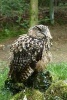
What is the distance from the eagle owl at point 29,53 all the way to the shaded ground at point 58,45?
213 inches

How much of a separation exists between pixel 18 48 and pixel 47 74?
0.93 meters

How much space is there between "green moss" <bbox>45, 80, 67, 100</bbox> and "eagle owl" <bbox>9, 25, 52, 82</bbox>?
1.18ft

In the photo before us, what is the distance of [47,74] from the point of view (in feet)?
18.2

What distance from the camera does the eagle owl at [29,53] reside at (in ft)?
16.1

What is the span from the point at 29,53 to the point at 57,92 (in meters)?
0.75

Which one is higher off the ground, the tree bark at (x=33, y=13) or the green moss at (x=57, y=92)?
the green moss at (x=57, y=92)

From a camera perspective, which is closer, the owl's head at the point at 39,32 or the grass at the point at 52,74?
the owl's head at the point at 39,32

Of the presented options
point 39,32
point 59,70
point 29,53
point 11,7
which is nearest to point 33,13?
point 11,7

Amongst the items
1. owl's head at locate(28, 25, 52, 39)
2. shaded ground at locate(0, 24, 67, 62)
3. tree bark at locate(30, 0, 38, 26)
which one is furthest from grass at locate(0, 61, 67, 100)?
tree bark at locate(30, 0, 38, 26)

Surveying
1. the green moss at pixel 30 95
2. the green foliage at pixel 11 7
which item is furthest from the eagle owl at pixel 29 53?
the green foliage at pixel 11 7

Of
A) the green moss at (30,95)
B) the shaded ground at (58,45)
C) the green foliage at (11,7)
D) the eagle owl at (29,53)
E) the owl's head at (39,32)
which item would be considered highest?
the owl's head at (39,32)

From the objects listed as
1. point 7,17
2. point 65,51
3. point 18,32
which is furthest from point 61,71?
point 7,17

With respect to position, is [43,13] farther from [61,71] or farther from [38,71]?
[38,71]

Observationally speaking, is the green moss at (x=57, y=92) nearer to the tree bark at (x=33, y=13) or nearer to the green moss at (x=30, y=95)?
the green moss at (x=30, y=95)
